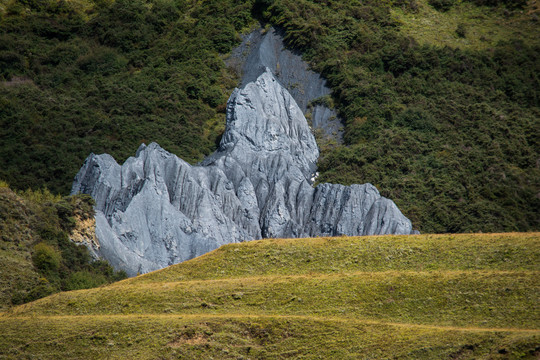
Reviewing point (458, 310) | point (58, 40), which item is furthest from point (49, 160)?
point (458, 310)

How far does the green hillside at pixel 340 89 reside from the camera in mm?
86812

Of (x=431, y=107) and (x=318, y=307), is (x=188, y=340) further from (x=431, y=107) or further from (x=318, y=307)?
(x=431, y=107)

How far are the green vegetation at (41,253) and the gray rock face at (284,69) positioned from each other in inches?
2074

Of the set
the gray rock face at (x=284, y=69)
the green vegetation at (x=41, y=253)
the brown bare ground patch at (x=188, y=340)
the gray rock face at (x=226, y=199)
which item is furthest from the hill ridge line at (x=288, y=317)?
the gray rock face at (x=284, y=69)

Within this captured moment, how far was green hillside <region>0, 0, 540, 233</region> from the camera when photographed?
86812 millimetres

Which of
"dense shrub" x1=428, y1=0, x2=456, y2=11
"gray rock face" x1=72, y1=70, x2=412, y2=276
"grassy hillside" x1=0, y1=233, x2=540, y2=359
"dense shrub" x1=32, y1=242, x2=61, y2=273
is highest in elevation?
"dense shrub" x1=428, y1=0, x2=456, y2=11

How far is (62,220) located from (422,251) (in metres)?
33.2

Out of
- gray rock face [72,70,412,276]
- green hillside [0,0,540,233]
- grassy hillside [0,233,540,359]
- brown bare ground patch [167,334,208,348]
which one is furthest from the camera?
green hillside [0,0,540,233]

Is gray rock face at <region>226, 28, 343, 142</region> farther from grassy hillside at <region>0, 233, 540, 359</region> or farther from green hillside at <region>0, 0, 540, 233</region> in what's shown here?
grassy hillside at <region>0, 233, 540, 359</region>

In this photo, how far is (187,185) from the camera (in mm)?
77562

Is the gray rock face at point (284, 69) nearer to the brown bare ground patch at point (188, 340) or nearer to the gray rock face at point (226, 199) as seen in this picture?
the gray rock face at point (226, 199)

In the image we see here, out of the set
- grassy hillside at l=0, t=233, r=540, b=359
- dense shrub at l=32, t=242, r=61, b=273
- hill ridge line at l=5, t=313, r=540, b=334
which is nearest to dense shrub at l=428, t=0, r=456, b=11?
grassy hillside at l=0, t=233, r=540, b=359

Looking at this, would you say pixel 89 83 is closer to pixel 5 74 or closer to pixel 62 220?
pixel 5 74

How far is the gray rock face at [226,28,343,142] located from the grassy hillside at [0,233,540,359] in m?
66.0
